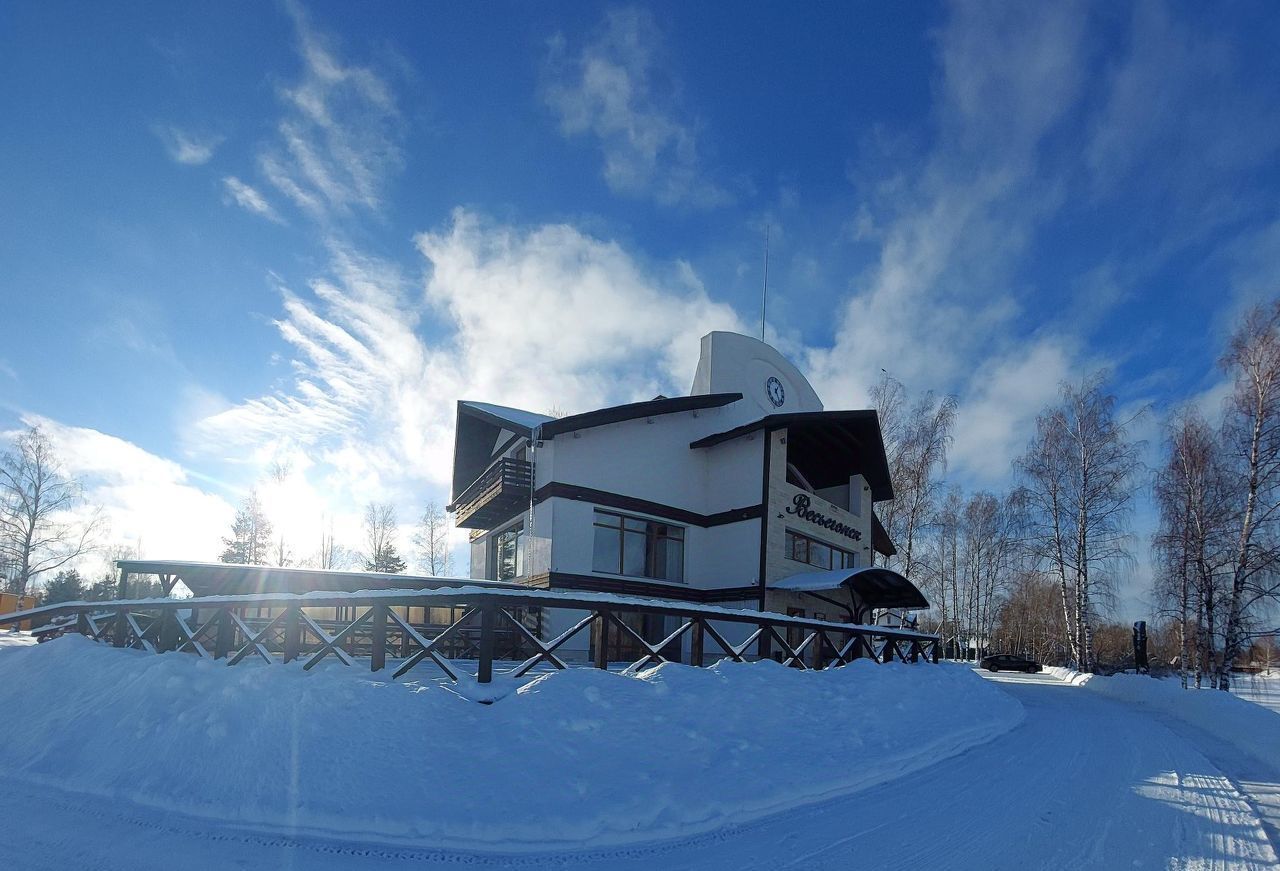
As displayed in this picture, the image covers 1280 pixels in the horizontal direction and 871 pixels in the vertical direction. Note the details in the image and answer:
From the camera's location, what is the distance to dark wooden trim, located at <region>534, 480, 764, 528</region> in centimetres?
2097

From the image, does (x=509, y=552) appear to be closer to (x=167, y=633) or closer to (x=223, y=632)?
(x=167, y=633)

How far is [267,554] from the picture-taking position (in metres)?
46.2

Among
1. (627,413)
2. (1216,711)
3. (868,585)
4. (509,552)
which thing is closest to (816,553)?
(868,585)

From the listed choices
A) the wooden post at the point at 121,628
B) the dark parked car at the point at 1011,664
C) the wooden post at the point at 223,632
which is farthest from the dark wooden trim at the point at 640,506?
the dark parked car at the point at 1011,664

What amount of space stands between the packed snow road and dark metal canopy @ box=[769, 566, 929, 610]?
14.1 metres

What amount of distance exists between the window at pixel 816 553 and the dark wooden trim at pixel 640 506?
6.36 feet

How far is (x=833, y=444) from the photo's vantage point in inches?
1084

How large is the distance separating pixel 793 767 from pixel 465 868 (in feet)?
11.6

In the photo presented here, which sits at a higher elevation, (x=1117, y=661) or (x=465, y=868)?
(x=465, y=868)

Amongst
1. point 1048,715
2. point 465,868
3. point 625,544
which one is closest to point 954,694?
point 1048,715

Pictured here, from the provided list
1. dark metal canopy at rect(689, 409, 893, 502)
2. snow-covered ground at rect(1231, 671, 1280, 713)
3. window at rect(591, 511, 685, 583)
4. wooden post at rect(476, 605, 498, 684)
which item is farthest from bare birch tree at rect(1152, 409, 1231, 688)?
wooden post at rect(476, 605, 498, 684)

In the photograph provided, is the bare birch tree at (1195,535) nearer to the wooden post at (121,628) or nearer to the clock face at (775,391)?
the clock face at (775,391)

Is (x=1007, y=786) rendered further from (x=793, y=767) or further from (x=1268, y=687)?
(x=1268, y=687)

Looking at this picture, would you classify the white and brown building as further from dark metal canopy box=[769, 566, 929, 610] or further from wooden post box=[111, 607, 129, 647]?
wooden post box=[111, 607, 129, 647]
